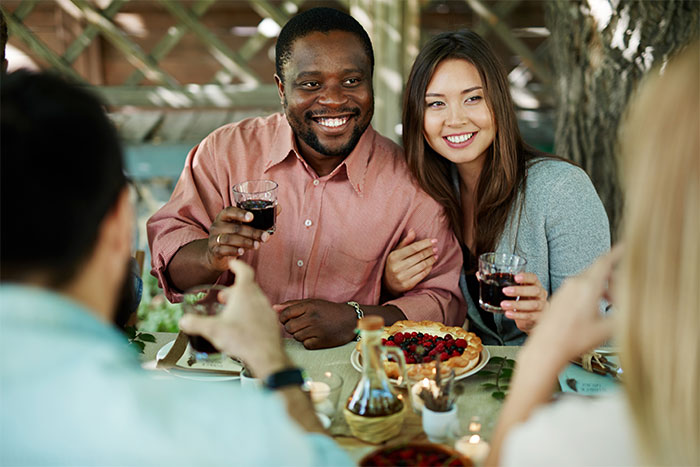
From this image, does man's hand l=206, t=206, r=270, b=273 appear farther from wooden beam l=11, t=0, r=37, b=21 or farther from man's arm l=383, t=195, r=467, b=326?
wooden beam l=11, t=0, r=37, b=21

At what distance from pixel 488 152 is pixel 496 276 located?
0.71 m

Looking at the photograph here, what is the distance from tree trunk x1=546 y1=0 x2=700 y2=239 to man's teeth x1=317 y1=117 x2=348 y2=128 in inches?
57.3

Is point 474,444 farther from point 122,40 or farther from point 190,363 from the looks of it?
point 122,40

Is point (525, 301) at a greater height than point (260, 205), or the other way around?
point (260, 205)

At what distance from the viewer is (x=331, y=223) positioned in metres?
2.70

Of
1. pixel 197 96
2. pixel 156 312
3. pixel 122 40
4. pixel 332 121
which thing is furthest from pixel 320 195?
pixel 122 40

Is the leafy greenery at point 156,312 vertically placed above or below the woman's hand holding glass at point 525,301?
below

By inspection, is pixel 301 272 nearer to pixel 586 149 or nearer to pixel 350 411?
pixel 350 411

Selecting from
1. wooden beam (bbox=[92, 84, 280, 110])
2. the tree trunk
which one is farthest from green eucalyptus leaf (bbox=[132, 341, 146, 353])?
wooden beam (bbox=[92, 84, 280, 110])

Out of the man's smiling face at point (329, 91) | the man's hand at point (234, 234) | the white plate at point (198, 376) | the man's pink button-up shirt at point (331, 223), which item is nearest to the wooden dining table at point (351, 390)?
the white plate at point (198, 376)

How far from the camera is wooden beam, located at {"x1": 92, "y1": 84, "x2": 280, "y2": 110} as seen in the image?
511cm

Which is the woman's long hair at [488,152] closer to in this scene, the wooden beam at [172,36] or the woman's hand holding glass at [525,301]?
the woman's hand holding glass at [525,301]

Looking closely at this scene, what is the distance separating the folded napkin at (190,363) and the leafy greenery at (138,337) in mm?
114

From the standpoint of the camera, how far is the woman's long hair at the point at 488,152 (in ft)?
8.19
